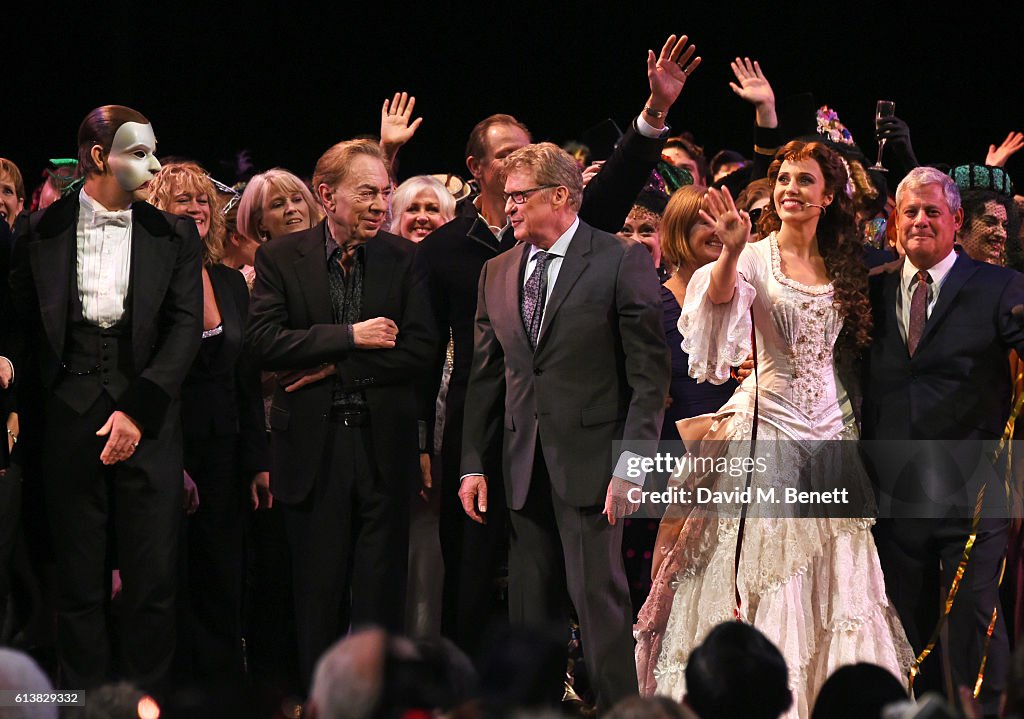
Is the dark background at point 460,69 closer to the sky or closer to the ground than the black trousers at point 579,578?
closer to the sky

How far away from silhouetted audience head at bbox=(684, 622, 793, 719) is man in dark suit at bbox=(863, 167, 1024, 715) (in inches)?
77.9

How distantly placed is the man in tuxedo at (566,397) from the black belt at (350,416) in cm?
35

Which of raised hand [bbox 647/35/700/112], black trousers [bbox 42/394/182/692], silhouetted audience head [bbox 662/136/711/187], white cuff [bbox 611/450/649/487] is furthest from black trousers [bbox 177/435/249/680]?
silhouetted audience head [bbox 662/136/711/187]

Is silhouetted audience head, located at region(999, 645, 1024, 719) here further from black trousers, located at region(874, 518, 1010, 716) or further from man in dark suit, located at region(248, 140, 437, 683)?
man in dark suit, located at region(248, 140, 437, 683)

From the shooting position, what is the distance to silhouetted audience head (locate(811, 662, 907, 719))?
260cm

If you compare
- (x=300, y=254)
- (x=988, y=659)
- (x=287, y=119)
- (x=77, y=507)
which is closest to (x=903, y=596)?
(x=988, y=659)

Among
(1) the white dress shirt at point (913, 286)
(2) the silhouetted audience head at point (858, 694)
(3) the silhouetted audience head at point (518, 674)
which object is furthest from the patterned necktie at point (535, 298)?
(2) the silhouetted audience head at point (858, 694)

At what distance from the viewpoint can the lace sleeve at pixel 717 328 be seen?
14.2ft

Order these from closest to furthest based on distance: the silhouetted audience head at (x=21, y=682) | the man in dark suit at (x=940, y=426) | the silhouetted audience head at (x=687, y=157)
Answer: the silhouetted audience head at (x=21, y=682)
the man in dark suit at (x=940, y=426)
the silhouetted audience head at (x=687, y=157)

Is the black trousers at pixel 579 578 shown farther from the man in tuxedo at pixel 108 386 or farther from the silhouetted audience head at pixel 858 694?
the silhouetted audience head at pixel 858 694

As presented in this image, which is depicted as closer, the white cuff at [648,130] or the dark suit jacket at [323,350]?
the dark suit jacket at [323,350]

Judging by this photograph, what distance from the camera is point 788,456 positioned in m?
4.46

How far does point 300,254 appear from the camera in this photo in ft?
14.9

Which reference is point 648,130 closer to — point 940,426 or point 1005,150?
point 940,426
